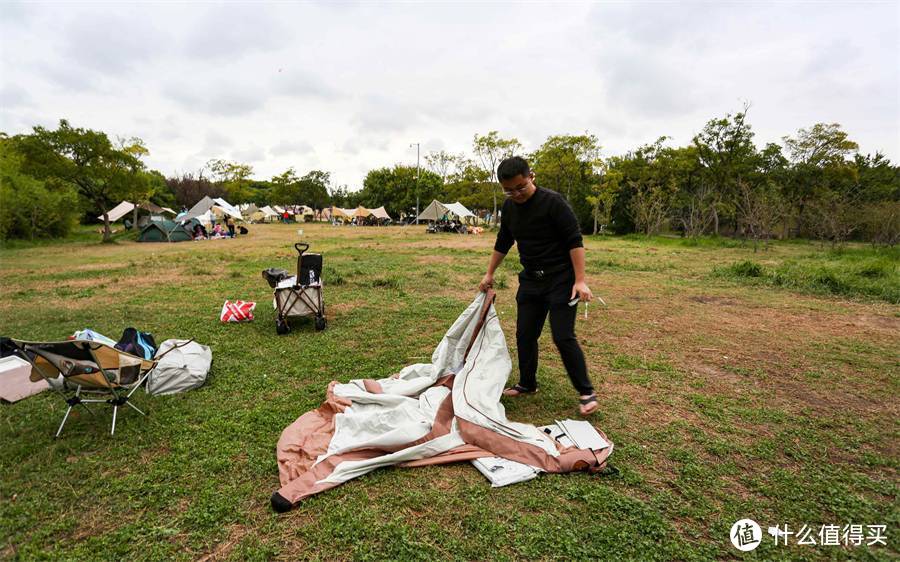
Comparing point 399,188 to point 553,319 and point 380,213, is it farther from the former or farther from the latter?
point 553,319

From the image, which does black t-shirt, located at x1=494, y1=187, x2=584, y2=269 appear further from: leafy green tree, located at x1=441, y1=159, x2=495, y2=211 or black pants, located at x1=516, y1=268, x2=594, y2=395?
leafy green tree, located at x1=441, y1=159, x2=495, y2=211

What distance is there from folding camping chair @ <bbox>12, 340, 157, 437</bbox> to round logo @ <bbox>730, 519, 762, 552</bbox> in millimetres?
3840

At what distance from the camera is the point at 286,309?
5422 mm

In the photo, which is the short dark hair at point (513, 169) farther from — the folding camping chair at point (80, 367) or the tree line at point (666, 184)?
the tree line at point (666, 184)

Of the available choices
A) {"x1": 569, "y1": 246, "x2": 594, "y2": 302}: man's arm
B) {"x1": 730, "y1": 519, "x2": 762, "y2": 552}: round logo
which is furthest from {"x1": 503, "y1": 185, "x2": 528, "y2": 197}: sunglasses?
{"x1": 730, "y1": 519, "x2": 762, "y2": 552}: round logo

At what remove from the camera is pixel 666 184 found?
98.1ft

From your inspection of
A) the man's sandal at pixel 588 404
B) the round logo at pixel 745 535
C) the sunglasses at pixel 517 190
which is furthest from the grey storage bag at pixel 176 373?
the round logo at pixel 745 535

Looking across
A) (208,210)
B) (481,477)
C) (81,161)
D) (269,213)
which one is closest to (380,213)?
(269,213)

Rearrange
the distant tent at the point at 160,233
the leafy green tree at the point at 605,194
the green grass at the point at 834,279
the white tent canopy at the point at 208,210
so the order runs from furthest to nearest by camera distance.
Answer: the leafy green tree at the point at 605,194 → the white tent canopy at the point at 208,210 → the distant tent at the point at 160,233 → the green grass at the point at 834,279

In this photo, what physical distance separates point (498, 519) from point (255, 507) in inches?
51.8

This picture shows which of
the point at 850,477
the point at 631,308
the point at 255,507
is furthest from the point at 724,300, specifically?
the point at 255,507

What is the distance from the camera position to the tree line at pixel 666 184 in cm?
1922

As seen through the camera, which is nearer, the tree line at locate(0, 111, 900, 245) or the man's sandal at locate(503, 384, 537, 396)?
the man's sandal at locate(503, 384, 537, 396)

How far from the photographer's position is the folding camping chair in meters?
2.82
